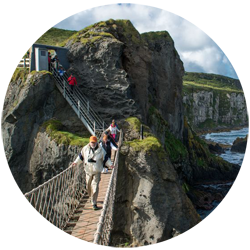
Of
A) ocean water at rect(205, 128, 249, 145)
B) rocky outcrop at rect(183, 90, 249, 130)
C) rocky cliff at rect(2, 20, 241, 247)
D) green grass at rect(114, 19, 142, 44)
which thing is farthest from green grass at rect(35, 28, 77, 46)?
rocky outcrop at rect(183, 90, 249, 130)

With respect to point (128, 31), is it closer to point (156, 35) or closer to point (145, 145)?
point (156, 35)

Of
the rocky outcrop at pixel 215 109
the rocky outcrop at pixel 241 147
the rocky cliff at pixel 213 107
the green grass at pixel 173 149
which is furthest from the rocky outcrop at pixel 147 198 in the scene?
the rocky cliff at pixel 213 107

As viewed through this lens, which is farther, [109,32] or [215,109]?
[215,109]

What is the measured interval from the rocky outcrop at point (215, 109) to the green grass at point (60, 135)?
83.3 metres

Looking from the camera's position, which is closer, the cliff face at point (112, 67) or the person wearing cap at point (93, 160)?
the person wearing cap at point (93, 160)

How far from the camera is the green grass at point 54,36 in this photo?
26859 millimetres

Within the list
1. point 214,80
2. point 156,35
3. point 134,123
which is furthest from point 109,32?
point 214,80

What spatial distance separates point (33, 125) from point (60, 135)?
2.74 metres

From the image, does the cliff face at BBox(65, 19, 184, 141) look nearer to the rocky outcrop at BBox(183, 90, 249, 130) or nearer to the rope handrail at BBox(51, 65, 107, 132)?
the rope handrail at BBox(51, 65, 107, 132)

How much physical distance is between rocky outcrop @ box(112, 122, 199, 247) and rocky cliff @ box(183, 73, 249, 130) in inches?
3326

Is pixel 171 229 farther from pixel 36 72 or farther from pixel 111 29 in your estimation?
pixel 111 29

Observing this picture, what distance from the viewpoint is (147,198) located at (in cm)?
1571

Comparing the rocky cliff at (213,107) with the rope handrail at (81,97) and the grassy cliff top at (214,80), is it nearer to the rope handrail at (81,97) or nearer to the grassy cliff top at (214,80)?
the grassy cliff top at (214,80)

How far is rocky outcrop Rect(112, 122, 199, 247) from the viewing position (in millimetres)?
15685
